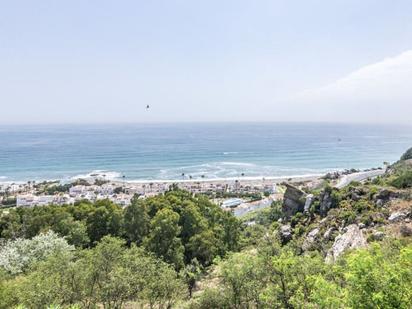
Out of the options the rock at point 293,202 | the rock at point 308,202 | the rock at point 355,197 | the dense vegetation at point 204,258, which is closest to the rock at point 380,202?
the dense vegetation at point 204,258

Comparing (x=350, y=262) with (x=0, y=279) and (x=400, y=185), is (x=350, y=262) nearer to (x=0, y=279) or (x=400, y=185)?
(x=0, y=279)

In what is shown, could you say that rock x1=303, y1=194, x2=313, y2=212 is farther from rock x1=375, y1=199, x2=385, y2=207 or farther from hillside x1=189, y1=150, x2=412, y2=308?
rock x1=375, y1=199, x2=385, y2=207

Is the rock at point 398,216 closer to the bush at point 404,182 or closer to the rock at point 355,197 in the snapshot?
the rock at point 355,197

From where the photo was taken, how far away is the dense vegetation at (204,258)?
7.92m

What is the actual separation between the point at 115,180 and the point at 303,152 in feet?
202

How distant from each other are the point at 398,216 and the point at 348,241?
4.40 meters

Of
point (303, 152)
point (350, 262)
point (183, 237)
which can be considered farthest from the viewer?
point (303, 152)

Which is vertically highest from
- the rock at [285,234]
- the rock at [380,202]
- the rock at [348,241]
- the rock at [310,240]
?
the rock at [380,202]

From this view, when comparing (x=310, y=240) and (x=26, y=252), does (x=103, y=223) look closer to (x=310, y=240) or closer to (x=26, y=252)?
(x=26, y=252)

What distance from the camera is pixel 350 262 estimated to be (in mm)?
7176

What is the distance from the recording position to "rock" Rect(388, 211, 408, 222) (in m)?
19.6

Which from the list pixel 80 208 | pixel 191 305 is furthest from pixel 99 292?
pixel 80 208

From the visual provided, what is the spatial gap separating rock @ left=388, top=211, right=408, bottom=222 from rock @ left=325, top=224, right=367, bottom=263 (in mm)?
2330

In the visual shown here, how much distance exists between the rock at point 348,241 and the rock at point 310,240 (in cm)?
200
